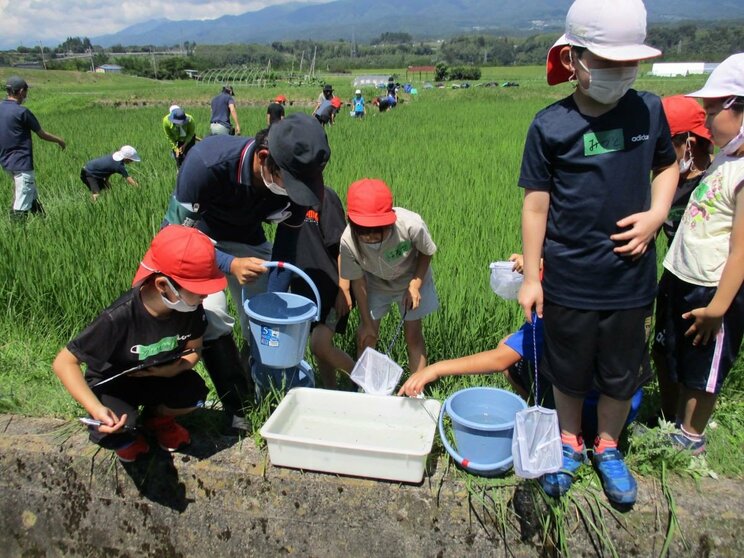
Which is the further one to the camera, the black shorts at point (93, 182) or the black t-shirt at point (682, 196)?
the black shorts at point (93, 182)

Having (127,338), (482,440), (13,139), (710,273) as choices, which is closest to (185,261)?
(127,338)

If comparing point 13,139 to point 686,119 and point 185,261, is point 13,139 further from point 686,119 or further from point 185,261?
point 686,119

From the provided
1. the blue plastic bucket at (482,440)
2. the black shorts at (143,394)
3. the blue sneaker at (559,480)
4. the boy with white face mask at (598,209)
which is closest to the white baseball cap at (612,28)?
the boy with white face mask at (598,209)

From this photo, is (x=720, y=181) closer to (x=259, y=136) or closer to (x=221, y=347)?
(x=259, y=136)

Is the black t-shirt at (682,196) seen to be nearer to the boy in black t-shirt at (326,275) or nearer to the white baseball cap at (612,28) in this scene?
the white baseball cap at (612,28)

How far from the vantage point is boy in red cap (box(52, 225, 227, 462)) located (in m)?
1.63

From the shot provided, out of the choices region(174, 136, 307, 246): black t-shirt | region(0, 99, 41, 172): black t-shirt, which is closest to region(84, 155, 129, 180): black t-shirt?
region(0, 99, 41, 172): black t-shirt

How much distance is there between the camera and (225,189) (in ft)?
6.83

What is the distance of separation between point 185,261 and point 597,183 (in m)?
1.13

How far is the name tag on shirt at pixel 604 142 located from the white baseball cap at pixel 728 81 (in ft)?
1.24

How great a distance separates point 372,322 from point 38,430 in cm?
127

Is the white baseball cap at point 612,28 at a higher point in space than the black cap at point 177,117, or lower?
higher

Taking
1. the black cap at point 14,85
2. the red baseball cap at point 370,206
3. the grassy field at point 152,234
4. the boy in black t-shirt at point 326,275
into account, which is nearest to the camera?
the red baseball cap at point 370,206

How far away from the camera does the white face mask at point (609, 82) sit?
1373mm
